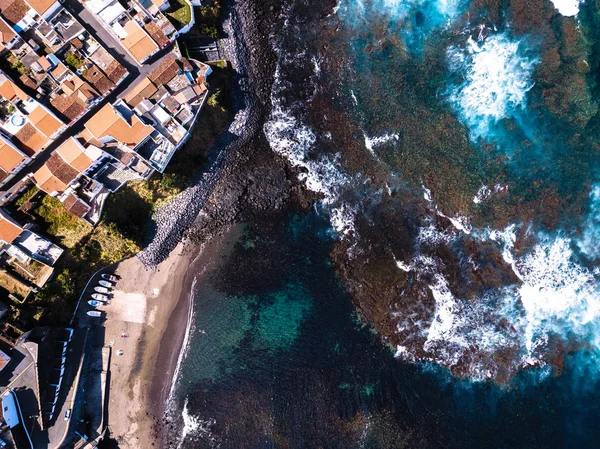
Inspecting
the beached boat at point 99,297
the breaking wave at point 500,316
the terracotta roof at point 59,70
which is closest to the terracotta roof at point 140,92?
the terracotta roof at point 59,70

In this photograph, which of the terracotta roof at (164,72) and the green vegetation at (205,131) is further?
the green vegetation at (205,131)

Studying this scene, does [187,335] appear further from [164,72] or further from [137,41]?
[137,41]

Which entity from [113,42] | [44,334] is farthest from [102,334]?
[113,42]

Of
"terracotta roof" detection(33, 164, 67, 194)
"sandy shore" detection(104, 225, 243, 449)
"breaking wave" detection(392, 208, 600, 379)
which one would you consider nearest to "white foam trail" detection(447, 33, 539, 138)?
"breaking wave" detection(392, 208, 600, 379)

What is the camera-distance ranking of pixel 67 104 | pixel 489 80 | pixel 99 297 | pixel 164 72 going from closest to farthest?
pixel 67 104 < pixel 164 72 < pixel 99 297 < pixel 489 80

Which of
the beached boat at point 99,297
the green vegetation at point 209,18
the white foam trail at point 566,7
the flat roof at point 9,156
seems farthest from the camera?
the white foam trail at point 566,7

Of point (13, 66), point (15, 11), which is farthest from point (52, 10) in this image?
point (13, 66)

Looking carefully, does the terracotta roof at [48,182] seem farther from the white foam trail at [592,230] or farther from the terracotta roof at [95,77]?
the white foam trail at [592,230]

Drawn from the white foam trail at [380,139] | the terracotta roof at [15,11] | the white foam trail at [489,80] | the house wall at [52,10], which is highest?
the terracotta roof at [15,11]
